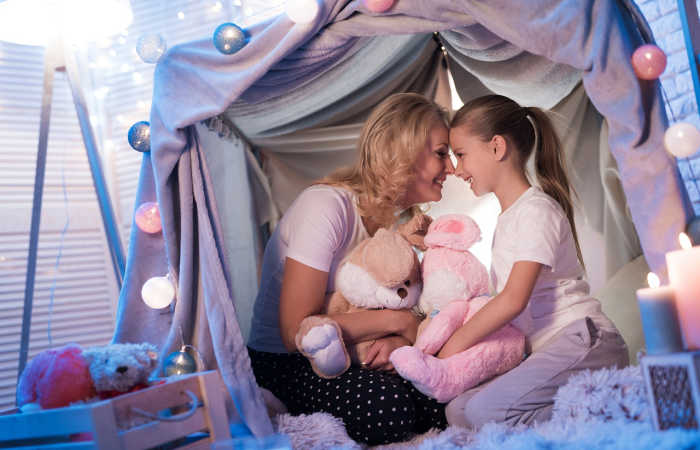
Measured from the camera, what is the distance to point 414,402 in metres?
1.67

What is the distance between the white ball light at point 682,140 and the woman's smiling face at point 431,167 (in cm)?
71

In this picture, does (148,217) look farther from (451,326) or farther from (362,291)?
(451,326)

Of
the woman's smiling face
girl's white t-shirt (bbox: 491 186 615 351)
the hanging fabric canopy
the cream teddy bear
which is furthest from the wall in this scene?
the cream teddy bear

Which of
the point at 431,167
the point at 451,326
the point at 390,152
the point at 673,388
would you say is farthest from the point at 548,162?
the point at 673,388

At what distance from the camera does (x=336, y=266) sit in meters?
1.87

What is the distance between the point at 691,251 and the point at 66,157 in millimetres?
2815

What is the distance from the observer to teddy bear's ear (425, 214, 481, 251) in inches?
69.8

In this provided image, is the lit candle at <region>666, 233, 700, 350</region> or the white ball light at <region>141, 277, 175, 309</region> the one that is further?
the white ball light at <region>141, 277, 175, 309</region>

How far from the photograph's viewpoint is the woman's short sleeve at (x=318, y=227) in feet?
5.78

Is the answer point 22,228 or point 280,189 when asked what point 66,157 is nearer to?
point 22,228

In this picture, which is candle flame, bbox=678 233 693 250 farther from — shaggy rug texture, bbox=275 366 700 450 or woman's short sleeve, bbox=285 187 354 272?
woman's short sleeve, bbox=285 187 354 272

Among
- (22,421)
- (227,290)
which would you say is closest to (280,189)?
(227,290)

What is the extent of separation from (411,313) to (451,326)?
181mm

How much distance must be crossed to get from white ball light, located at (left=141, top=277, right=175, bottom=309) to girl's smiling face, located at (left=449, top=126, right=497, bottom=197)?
35.8 inches
